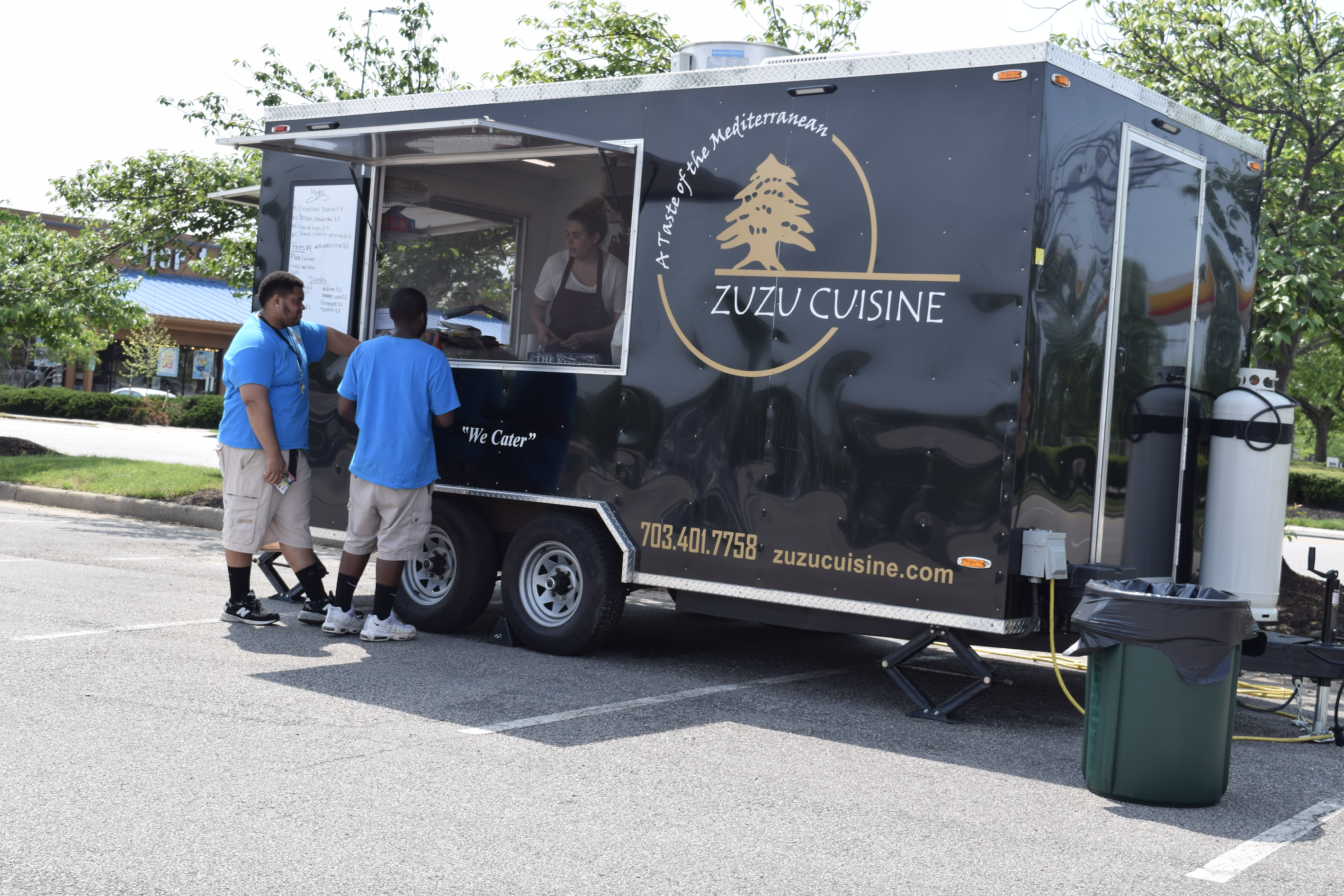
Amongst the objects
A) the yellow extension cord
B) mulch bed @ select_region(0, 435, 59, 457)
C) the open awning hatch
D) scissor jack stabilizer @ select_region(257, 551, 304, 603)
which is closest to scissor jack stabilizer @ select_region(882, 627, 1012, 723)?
the yellow extension cord

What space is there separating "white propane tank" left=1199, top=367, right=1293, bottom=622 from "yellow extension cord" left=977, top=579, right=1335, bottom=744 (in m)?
0.54

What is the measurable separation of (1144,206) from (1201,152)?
0.75 m

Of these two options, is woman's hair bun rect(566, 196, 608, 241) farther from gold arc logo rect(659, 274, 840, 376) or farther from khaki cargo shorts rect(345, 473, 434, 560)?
khaki cargo shorts rect(345, 473, 434, 560)

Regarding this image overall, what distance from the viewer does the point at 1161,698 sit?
499 centimetres

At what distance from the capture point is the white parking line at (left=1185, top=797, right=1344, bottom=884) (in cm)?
419

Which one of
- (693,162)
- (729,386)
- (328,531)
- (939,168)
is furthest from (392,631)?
(939,168)

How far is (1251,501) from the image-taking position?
21.4 ft

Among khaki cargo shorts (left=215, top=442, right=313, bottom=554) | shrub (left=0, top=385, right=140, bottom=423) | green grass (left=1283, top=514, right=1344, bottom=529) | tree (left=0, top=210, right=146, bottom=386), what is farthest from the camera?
shrub (left=0, top=385, right=140, bottom=423)

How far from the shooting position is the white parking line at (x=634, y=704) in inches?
221

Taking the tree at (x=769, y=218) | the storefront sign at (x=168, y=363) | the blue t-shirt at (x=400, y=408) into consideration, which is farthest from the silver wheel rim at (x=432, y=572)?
the storefront sign at (x=168, y=363)

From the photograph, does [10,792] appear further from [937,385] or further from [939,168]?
[939,168]

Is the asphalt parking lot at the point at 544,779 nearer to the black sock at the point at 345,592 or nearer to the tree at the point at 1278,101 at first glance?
the black sock at the point at 345,592

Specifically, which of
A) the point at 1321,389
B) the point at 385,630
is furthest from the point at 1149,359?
the point at 1321,389

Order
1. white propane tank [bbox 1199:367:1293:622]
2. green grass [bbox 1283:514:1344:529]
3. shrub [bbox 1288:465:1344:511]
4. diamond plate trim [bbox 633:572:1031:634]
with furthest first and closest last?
shrub [bbox 1288:465:1344:511] < green grass [bbox 1283:514:1344:529] < white propane tank [bbox 1199:367:1293:622] < diamond plate trim [bbox 633:572:1031:634]
